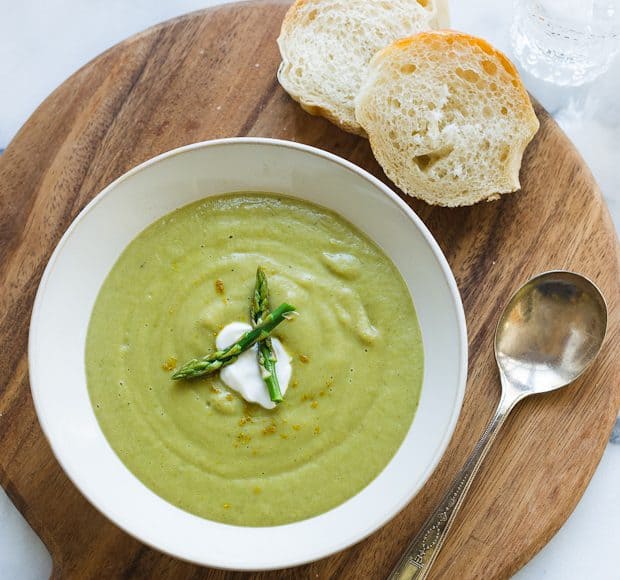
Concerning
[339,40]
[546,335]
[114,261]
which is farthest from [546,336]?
[114,261]

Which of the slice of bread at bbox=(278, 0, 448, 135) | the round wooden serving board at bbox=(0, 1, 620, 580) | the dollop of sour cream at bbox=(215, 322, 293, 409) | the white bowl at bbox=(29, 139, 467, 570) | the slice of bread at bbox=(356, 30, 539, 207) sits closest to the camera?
the white bowl at bbox=(29, 139, 467, 570)

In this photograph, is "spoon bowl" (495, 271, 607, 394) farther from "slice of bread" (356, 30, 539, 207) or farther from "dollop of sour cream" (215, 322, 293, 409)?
"dollop of sour cream" (215, 322, 293, 409)

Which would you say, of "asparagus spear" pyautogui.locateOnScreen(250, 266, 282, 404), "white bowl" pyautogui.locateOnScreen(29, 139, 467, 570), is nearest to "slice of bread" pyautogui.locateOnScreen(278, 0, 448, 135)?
"white bowl" pyautogui.locateOnScreen(29, 139, 467, 570)

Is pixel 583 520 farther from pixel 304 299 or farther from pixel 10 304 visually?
pixel 10 304

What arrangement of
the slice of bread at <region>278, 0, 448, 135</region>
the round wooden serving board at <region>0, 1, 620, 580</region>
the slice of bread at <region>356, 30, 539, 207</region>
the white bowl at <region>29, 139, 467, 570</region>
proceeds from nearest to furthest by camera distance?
the white bowl at <region>29, 139, 467, 570</region> → the round wooden serving board at <region>0, 1, 620, 580</region> → the slice of bread at <region>356, 30, 539, 207</region> → the slice of bread at <region>278, 0, 448, 135</region>

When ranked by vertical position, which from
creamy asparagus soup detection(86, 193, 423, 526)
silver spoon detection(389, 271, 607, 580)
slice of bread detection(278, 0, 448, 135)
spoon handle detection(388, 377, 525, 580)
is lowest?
spoon handle detection(388, 377, 525, 580)

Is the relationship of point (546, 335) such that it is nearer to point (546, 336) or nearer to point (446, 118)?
point (546, 336)

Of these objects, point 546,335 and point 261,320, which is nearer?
point 261,320

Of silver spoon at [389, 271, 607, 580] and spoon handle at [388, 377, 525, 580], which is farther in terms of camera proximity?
silver spoon at [389, 271, 607, 580]
